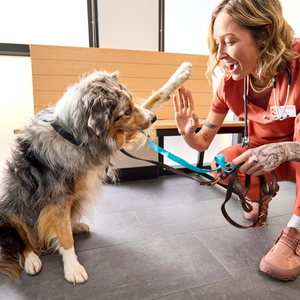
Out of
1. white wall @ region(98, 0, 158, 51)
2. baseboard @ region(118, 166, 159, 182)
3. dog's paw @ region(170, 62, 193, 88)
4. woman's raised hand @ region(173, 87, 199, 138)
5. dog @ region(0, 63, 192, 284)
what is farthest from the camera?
baseboard @ region(118, 166, 159, 182)

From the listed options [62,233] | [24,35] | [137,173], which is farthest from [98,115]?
[24,35]

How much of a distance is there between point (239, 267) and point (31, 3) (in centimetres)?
304

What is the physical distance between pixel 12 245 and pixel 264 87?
1.73 metres

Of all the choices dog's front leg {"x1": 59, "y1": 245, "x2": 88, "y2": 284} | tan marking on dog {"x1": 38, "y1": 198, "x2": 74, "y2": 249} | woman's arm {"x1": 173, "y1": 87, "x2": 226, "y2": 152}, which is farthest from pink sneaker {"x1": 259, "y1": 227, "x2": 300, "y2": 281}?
tan marking on dog {"x1": 38, "y1": 198, "x2": 74, "y2": 249}

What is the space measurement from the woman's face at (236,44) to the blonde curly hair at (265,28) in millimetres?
22

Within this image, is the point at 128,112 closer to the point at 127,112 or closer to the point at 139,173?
the point at 127,112

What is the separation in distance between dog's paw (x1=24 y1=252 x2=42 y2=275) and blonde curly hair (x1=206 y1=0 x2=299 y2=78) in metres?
1.61

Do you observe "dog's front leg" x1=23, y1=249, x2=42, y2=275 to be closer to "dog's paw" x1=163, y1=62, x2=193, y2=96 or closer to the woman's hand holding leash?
the woman's hand holding leash

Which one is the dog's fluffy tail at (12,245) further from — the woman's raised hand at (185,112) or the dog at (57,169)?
the woman's raised hand at (185,112)

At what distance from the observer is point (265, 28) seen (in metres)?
1.13

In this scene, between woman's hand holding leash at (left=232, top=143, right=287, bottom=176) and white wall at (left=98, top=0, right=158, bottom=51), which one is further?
white wall at (left=98, top=0, right=158, bottom=51)

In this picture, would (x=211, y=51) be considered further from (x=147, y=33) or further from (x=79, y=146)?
(x=147, y=33)

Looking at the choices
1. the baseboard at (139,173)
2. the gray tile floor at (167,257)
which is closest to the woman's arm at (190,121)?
the gray tile floor at (167,257)

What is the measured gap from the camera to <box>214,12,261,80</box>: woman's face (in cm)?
111
